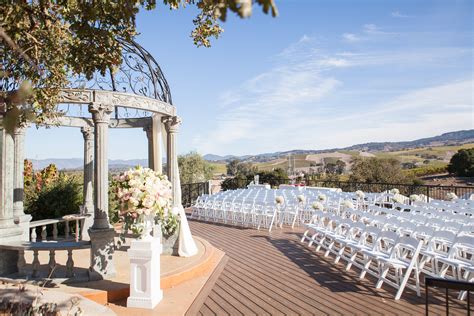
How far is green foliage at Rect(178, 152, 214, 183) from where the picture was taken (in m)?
36.3

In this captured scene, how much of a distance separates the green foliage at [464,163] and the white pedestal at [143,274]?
124 ft

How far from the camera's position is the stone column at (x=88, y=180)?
819cm

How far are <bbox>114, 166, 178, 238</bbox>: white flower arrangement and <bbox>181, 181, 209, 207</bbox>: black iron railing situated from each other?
478 inches

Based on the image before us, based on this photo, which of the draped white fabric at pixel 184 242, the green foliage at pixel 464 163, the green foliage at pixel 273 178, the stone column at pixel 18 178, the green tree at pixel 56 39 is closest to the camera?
the green tree at pixel 56 39

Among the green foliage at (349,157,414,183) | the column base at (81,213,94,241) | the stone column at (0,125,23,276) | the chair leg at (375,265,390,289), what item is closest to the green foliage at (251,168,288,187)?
the green foliage at (349,157,414,183)

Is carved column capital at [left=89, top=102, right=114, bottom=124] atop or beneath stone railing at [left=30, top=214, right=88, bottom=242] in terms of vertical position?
atop

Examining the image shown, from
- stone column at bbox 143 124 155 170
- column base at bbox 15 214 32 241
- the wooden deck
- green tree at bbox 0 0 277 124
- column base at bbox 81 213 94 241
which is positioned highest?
green tree at bbox 0 0 277 124

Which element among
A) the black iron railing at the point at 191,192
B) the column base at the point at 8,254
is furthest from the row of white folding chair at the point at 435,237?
the black iron railing at the point at 191,192

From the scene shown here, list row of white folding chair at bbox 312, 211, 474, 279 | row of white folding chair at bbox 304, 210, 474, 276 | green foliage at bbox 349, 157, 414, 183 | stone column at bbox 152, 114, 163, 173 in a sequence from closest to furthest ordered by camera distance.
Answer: row of white folding chair at bbox 312, 211, 474, 279, row of white folding chair at bbox 304, 210, 474, 276, stone column at bbox 152, 114, 163, 173, green foliage at bbox 349, 157, 414, 183

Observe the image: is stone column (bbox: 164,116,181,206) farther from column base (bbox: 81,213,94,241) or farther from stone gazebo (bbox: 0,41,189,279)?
column base (bbox: 81,213,94,241)

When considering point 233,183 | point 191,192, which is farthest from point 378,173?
point 191,192

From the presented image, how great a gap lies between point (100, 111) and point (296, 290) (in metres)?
4.05

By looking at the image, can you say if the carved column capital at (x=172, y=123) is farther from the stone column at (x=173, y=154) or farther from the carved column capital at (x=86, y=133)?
the carved column capital at (x=86, y=133)

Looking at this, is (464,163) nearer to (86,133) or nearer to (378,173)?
(378,173)
